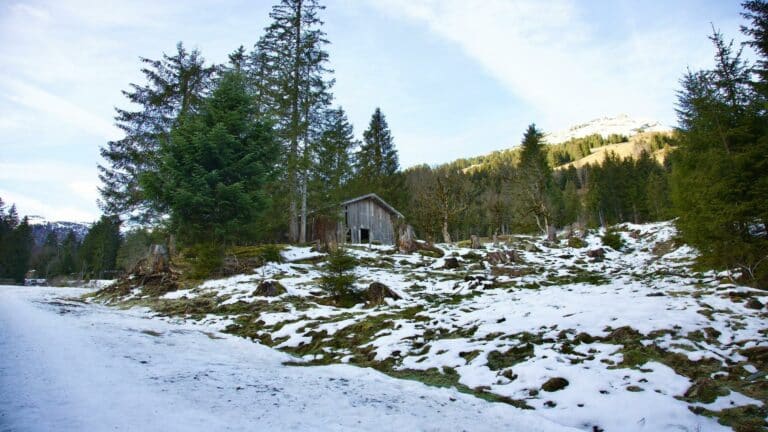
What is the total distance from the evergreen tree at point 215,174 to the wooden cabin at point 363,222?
1269 cm

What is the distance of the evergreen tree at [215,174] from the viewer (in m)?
15.6

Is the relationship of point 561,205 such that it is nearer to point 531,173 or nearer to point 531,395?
point 531,173

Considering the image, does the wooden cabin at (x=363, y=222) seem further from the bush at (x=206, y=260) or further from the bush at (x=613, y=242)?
the bush at (x=613, y=242)

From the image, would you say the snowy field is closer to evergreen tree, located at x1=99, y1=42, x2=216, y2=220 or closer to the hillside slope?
the hillside slope

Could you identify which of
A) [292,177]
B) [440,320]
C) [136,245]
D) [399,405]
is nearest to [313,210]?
[292,177]

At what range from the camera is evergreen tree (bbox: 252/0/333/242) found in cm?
2522

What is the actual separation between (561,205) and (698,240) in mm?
55808

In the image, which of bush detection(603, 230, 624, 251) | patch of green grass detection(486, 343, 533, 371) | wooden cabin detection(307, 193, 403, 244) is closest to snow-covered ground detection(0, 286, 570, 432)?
patch of green grass detection(486, 343, 533, 371)

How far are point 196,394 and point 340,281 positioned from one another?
288 inches

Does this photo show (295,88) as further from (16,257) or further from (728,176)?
(16,257)

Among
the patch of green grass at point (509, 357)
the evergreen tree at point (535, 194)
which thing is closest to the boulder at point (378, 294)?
the patch of green grass at point (509, 357)

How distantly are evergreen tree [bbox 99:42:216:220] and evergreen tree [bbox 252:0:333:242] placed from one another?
463 cm

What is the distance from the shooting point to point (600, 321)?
6945 millimetres

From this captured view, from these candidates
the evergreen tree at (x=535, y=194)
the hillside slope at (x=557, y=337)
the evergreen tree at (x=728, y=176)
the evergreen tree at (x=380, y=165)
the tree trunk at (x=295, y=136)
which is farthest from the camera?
the evergreen tree at (x=380, y=165)
